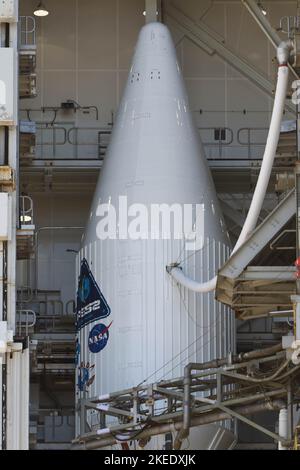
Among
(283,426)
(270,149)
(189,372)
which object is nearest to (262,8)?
(270,149)

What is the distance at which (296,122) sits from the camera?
178 feet

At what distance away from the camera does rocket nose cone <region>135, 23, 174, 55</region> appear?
5816 centimetres

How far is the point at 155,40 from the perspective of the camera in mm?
58250

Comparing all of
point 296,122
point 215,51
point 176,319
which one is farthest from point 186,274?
point 215,51

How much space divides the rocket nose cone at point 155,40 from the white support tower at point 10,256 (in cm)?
363

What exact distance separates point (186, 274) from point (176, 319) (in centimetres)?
102

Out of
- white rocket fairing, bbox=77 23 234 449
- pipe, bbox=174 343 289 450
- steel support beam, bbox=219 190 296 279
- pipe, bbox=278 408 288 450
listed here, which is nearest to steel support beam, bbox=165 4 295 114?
white rocket fairing, bbox=77 23 234 449

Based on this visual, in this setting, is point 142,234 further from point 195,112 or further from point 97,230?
point 195,112

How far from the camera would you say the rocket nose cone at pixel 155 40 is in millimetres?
58156

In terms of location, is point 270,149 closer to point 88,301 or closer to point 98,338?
point 98,338

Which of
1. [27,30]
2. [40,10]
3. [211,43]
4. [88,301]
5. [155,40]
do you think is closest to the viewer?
[88,301]

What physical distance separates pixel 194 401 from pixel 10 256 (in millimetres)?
4870
